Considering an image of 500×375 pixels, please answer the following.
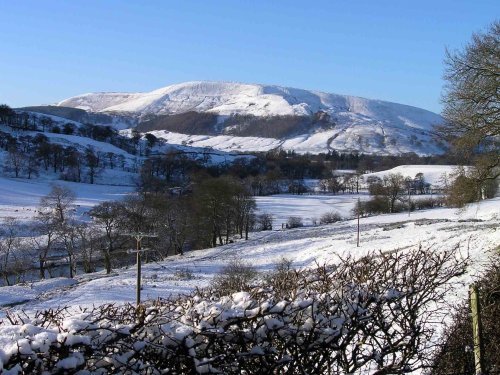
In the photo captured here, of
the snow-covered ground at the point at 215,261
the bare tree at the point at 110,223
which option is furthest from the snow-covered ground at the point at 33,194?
the snow-covered ground at the point at 215,261

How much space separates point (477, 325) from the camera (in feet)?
19.1

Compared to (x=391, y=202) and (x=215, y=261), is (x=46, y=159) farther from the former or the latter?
(x=215, y=261)

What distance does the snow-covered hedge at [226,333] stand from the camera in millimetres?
2963

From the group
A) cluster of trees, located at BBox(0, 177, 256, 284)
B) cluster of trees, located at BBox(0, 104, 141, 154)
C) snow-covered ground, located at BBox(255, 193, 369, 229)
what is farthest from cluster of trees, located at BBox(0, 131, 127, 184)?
cluster of trees, located at BBox(0, 177, 256, 284)

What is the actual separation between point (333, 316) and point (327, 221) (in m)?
71.5

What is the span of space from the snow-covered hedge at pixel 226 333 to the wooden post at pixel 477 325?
848mm

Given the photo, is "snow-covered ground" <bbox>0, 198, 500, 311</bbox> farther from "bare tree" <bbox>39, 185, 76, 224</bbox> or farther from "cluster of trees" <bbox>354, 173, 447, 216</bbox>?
"cluster of trees" <bbox>354, 173, 447, 216</bbox>

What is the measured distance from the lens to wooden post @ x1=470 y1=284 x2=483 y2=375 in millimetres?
5723

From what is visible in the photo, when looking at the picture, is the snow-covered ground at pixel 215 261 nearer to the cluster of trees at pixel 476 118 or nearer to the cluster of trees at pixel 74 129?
the cluster of trees at pixel 476 118

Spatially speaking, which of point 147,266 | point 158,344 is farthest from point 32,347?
point 147,266

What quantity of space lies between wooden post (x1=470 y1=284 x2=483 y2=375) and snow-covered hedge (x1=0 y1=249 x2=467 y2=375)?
2.78ft

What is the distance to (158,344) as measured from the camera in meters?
3.39

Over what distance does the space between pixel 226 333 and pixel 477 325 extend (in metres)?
3.51

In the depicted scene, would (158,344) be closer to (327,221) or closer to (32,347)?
(32,347)
